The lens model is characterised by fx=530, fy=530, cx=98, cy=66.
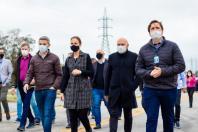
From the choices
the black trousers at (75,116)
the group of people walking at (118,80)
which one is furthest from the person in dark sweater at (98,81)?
the black trousers at (75,116)

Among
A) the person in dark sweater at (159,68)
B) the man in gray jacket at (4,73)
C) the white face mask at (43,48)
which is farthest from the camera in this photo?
the man in gray jacket at (4,73)

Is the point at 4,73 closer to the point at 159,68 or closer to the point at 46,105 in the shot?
the point at 46,105

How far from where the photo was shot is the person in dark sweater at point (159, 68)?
7.66 metres

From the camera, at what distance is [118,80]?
936cm

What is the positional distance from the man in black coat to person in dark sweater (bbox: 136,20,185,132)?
145 cm

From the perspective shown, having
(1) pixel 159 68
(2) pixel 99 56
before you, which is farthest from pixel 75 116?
(2) pixel 99 56

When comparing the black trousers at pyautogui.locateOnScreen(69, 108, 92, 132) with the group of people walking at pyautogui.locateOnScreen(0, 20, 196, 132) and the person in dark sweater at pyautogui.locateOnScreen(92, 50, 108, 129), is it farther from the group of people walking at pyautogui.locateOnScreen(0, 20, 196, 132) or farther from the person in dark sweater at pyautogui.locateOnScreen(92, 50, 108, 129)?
→ the person in dark sweater at pyautogui.locateOnScreen(92, 50, 108, 129)

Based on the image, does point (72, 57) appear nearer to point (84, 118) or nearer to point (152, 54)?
point (84, 118)

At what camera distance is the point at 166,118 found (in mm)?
7922

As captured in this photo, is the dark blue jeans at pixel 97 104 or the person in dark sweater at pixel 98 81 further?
the person in dark sweater at pixel 98 81

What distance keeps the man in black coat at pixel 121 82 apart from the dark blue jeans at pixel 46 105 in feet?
3.63

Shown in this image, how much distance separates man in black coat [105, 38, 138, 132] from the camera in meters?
9.34

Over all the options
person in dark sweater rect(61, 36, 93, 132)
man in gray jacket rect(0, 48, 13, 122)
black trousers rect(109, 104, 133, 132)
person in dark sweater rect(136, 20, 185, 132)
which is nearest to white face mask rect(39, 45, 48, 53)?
person in dark sweater rect(61, 36, 93, 132)

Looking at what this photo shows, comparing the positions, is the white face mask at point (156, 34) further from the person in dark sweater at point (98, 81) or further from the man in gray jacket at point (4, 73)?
the man in gray jacket at point (4, 73)
